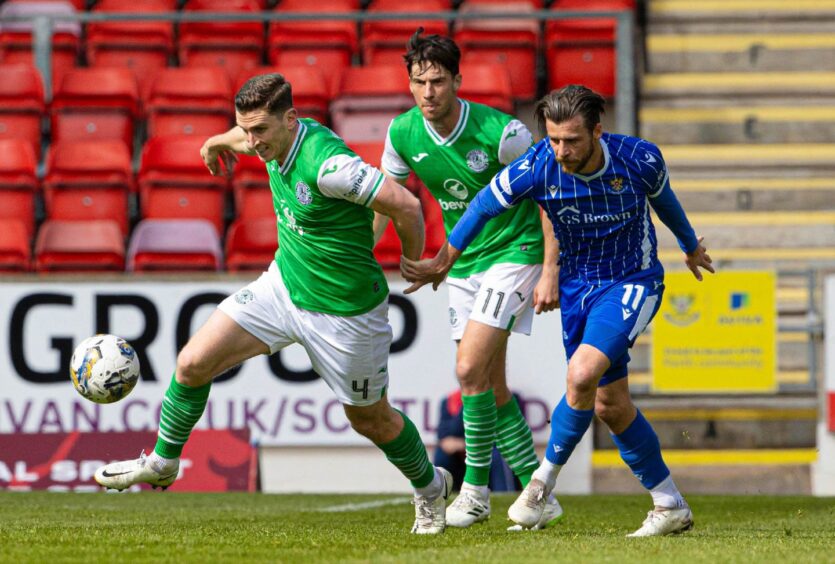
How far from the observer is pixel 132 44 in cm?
1430

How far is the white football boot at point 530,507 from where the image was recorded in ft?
20.1

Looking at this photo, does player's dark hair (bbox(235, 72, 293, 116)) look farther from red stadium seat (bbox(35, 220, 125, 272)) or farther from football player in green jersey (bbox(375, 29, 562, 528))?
red stadium seat (bbox(35, 220, 125, 272))

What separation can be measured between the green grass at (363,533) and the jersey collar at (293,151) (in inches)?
62.4

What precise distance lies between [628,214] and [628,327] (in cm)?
50

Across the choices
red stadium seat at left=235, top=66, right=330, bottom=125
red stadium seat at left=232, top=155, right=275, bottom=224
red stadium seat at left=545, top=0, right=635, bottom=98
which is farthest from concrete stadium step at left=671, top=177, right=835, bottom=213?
red stadium seat at left=232, top=155, right=275, bottom=224

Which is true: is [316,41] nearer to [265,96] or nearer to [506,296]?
[506,296]

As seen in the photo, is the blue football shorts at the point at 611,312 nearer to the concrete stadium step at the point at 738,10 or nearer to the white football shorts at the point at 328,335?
the white football shorts at the point at 328,335

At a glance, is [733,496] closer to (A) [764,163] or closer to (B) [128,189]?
(A) [764,163]

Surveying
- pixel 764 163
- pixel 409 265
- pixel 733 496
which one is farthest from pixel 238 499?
pixel 764 163

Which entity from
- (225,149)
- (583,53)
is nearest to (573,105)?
(225,149)

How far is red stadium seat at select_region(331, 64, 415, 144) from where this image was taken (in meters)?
12.8

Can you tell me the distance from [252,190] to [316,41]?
2.38 metres

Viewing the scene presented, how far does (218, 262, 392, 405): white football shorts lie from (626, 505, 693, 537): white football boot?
4.41ft

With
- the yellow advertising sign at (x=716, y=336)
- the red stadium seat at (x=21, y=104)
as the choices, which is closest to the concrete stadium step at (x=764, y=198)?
the yellow advertising sign at (x=716, y=336)
